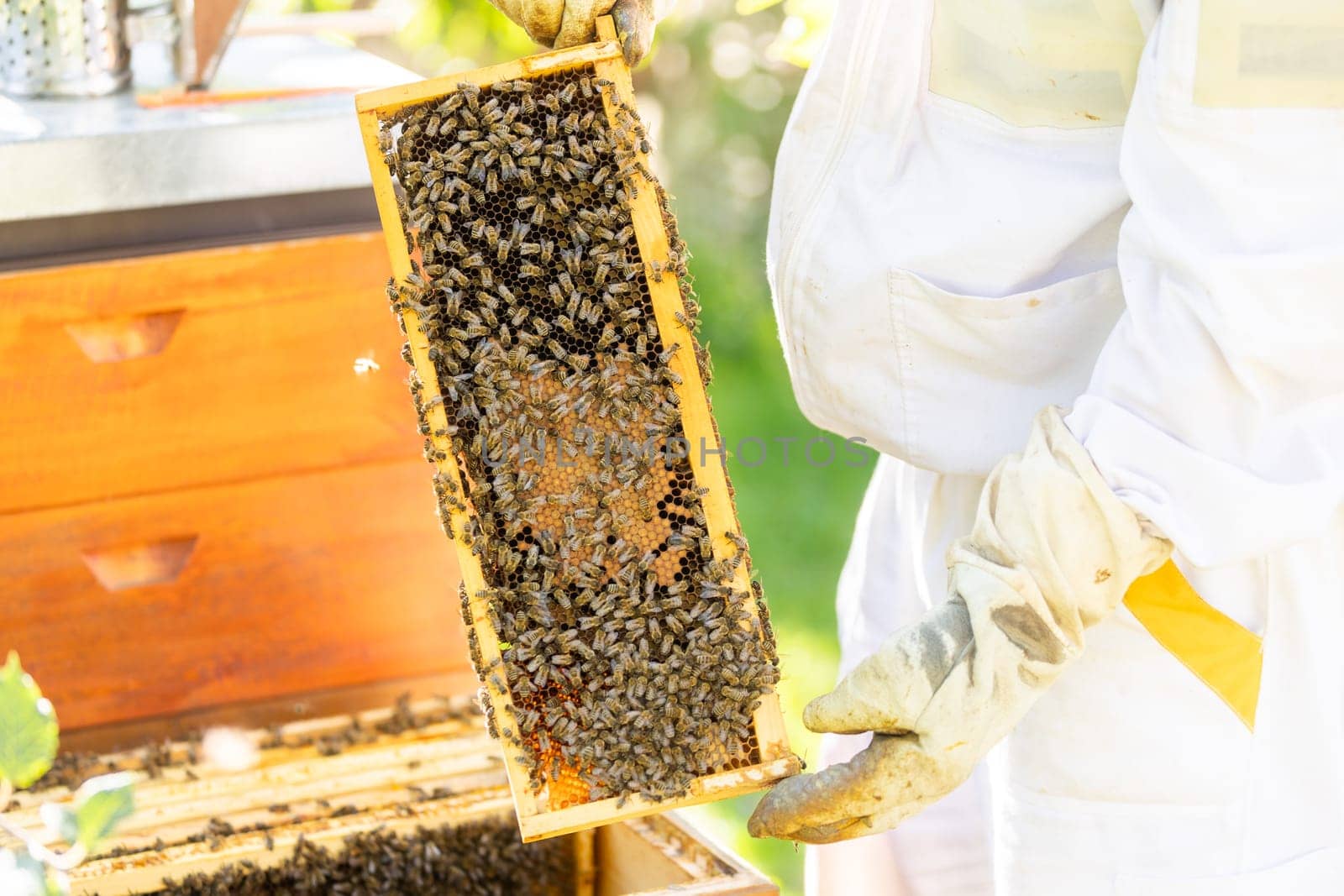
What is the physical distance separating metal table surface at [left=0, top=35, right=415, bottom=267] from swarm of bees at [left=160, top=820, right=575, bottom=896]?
1.15 metres

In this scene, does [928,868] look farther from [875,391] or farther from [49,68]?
[49,68]

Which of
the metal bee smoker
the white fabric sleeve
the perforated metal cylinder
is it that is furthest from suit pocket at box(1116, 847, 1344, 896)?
the perforated metal cylinder

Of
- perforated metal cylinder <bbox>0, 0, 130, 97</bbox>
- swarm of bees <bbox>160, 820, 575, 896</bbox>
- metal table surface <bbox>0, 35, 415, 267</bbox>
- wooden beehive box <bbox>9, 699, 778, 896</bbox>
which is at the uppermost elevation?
perforated metal cylinder <bbox>0, 0, 130, 97</bbox>

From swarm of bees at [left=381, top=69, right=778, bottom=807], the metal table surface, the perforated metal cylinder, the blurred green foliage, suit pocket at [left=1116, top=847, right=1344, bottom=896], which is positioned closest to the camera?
suit pocket at [left=1116, top=847, right=1344, bottom=896]

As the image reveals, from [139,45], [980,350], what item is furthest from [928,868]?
[139,45]

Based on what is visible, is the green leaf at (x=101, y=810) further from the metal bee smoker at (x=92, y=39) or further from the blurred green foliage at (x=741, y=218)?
the blurred green foliage at (x=741, y=218)

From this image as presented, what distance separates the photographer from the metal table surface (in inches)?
87.0

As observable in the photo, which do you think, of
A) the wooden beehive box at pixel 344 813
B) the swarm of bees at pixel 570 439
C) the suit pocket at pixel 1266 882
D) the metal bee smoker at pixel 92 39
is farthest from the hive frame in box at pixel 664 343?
the metal bee smoker at pixel 92 39

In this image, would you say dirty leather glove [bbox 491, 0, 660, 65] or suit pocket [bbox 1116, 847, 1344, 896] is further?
dirty leather glove [bbox 491, 0, 660, 65]

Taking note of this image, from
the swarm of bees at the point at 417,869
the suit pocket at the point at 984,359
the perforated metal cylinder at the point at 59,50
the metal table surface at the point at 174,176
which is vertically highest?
the perforated metal cylinder at the point at 59,50

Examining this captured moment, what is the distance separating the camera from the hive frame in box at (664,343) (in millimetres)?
1693

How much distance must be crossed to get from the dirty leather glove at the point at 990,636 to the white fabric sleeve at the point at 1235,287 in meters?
0.06

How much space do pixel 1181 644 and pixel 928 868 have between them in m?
0.81

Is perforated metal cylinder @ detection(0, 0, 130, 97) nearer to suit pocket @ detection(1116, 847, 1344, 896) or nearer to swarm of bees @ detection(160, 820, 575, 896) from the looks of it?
swarm of bees @ detection(160, 820, 575, 896)
